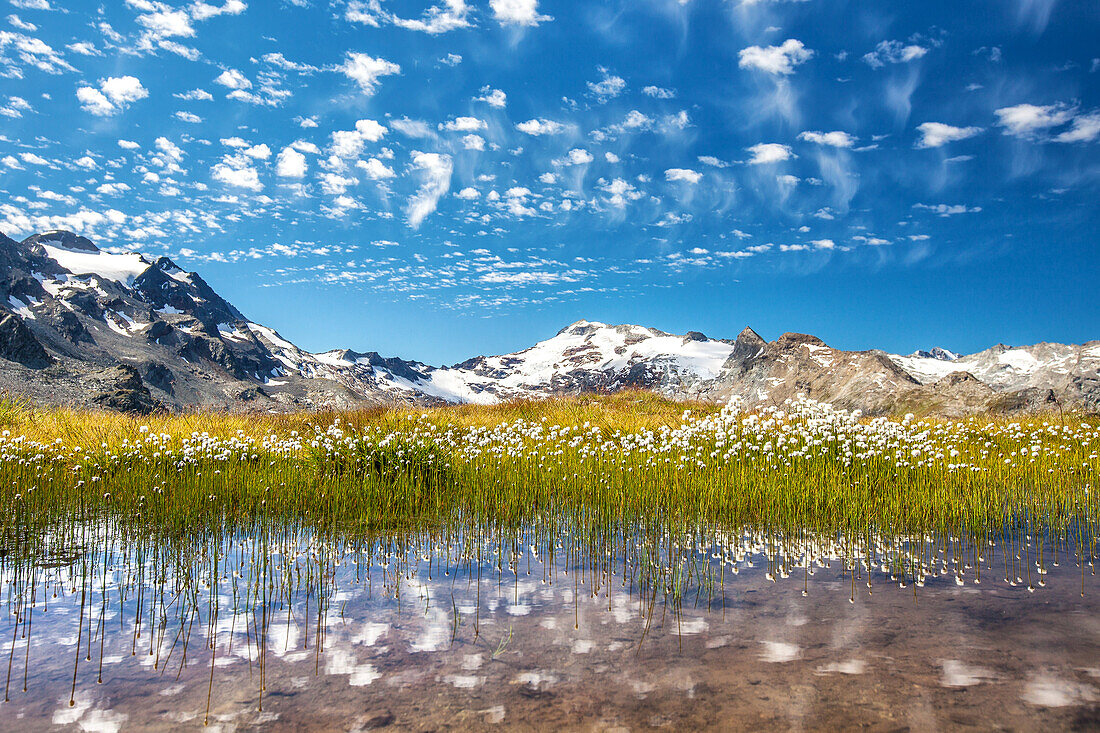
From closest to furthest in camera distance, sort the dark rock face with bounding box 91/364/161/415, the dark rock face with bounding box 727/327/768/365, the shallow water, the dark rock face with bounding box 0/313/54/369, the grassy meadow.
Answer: the shallow water, the grassy meadow, the dark rock face with bounding box 91/364/161/415, the dark rock face with bounding box 0/313/54/369, the dark rock face with bounding box 727/327/768/365

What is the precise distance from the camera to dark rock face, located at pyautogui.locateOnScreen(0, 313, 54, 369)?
78125 millimetres

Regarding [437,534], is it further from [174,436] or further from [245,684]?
[174,436]

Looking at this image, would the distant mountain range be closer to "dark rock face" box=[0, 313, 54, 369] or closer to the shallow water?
"dark rock face" box=[0, 313, 54, 369]

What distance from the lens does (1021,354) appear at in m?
97.6

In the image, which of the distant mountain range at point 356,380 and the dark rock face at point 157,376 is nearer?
the distant mountain range at point 356,380

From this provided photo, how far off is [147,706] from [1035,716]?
17.4 ft

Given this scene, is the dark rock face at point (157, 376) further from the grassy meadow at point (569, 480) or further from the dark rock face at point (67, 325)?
the grassy meadow at point (569, 480)

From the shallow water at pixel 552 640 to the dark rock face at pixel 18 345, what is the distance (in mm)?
93382

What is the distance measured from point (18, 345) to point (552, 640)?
340 feet

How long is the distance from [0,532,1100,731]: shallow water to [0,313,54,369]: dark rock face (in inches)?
3676

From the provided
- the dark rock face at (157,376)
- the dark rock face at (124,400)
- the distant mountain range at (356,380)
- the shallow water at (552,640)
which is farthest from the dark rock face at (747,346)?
the dark rock face at (157,376)

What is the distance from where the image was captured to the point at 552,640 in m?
4.67

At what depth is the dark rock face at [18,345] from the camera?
78.1 m

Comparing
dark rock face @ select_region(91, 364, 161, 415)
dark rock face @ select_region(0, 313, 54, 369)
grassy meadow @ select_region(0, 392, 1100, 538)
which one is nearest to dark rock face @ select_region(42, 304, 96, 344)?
dark rock face @ select_region(0, 313, 54, 369)
